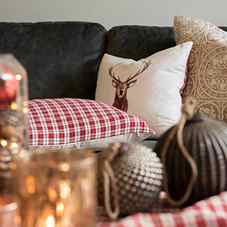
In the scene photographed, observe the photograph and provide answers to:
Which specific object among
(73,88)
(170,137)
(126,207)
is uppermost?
(170,137)

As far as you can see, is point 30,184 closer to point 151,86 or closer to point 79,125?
point 79,125

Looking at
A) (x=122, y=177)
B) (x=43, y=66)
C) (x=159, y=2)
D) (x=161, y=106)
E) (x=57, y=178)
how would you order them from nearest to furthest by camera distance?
(x=57, y=178) < (x=122, y=177) < (x=161, y=106) < (x=43, y=66) < (x=159, y=2)

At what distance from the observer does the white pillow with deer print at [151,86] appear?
6.90 feet

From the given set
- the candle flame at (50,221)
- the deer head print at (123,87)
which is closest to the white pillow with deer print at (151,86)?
the deer head print at (123,87)

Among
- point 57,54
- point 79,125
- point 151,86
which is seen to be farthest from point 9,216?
point 57,54

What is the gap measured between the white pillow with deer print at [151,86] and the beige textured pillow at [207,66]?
0.04m

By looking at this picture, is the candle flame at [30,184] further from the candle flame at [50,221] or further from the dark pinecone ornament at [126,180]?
the dark pinecone ornament at [126,180]

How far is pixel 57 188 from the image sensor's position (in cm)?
92

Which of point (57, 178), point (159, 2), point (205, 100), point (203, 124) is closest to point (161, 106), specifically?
point (205, 100)

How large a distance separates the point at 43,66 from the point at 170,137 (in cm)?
130

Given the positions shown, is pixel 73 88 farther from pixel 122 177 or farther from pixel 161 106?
pixel 122 177

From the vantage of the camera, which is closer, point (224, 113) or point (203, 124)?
point (203, 124)

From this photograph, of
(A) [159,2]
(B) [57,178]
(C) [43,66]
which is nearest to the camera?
(B) [57,178]

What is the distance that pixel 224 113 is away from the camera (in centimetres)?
211
